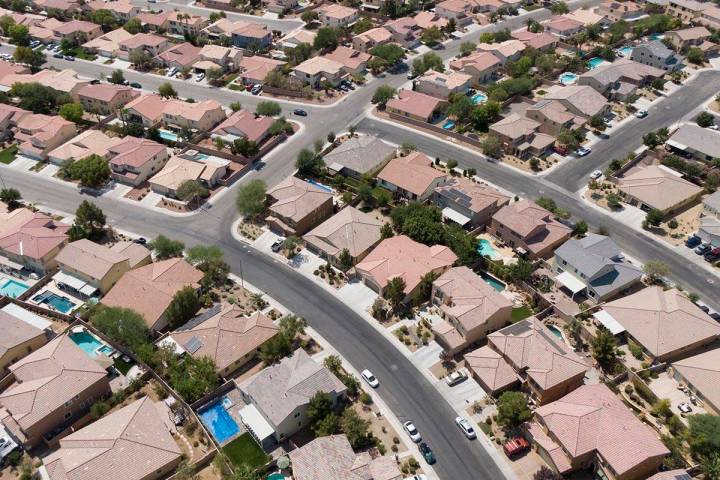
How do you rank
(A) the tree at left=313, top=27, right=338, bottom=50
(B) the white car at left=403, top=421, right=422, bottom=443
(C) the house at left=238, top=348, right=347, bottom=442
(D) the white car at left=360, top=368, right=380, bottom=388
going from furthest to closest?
(A) the tree at left=313, top=27, right=338, bottom=50, (D) the white car at left=360, top=368, right=380, bottom=388, (B) the white car at left=403, top=421, right=422, bottom=443, (C) the house at left=238, top=348, right=347, bottom=442

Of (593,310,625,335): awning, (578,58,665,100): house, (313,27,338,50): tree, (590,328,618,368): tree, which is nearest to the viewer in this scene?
(590,328,618,368): tree

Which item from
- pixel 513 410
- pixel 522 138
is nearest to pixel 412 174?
pixel 522 138

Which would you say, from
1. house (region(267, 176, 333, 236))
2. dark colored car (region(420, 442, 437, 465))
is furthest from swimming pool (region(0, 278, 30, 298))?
dark colored car (region(420, 442, 437, 465))

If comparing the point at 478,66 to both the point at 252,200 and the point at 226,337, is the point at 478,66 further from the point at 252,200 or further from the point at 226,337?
the point at 226,337

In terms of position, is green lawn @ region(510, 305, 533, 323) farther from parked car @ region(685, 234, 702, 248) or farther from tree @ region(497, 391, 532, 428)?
parked car @ region(685, 234, 702, 248)

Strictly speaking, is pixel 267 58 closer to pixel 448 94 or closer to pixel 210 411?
pixel 448 94

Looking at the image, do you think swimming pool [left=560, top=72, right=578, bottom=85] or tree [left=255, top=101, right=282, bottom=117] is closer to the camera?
tree [left=255, top=101, right=282, bottom=117]

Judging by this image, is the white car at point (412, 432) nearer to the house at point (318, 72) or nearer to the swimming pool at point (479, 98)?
the swimming pool at point (479, 98)
